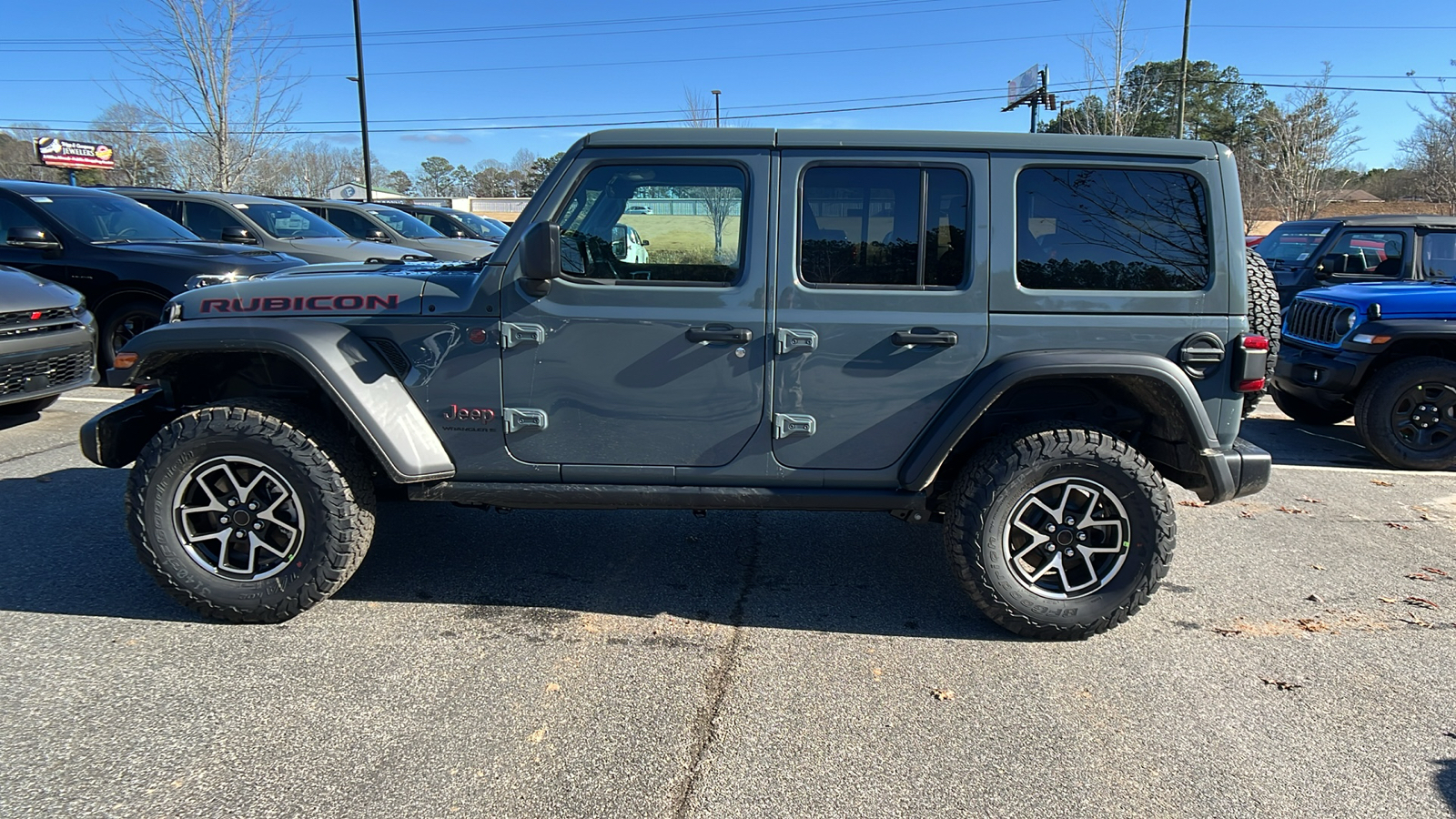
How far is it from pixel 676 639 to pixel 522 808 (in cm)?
110

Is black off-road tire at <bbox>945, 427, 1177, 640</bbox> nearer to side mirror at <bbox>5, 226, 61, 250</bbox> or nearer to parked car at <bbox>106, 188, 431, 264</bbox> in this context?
parked car at <bbox>106, 188, 431, 264</bbox>

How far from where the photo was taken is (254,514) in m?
3.47

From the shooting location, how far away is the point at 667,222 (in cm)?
345

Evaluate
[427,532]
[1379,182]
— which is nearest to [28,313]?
[427,532]

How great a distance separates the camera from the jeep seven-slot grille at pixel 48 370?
5.75m

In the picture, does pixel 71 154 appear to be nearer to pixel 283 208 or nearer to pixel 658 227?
pixel 283 208

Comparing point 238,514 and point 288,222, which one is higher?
point 288,222

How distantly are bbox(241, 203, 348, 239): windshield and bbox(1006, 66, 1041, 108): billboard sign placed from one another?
75.3ft

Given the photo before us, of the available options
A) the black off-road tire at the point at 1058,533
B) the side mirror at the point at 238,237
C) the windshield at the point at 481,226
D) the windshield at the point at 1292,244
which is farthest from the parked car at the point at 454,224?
the black off-road tire at the point at 1058,533

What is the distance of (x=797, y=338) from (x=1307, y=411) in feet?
20.5

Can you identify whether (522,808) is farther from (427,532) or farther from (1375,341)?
(1375,341)

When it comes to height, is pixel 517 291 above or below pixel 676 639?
above

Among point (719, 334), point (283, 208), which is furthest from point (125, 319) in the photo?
point (719, 334)

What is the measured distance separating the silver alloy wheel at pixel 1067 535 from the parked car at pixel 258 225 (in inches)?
292
